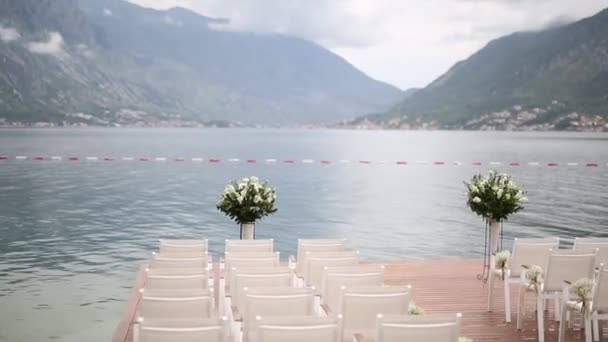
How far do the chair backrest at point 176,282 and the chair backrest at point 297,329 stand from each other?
7.44 ft

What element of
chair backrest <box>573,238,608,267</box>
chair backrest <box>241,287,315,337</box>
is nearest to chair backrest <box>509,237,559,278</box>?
chair backrest <box>573,238,608,267</box>

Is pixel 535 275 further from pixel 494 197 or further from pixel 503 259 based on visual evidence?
pixel 494 197

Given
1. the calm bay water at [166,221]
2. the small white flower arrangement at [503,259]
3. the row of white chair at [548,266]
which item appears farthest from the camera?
the calm bay water at [166,221]

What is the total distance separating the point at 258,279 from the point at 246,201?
19.9 feet

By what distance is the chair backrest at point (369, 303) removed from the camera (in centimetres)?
663

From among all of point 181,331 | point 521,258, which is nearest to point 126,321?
point 181,331

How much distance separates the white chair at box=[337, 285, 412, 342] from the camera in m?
6.63

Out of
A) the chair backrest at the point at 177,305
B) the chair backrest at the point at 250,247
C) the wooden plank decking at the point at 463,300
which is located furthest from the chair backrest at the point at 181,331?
the chair backrest at the point at 250,247

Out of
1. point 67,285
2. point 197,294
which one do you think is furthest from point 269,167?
point 197,294

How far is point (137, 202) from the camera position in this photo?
3238 cm

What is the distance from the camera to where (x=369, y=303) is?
6707mm

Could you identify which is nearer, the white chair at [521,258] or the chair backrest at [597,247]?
the white chair at [521,258]

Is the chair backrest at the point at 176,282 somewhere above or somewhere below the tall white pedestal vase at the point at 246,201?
below

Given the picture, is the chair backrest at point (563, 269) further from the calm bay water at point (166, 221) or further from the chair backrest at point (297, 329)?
the calm bay water at point (166, 221)
